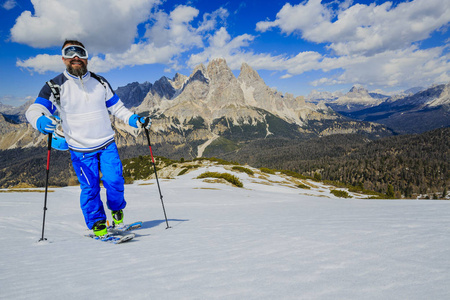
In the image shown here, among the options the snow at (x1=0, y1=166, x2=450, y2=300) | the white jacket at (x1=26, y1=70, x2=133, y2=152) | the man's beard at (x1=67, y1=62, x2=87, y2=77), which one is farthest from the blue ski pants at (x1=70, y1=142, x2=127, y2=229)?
the man's beard at (x1=67, y1=62, x2=87, y2=77)

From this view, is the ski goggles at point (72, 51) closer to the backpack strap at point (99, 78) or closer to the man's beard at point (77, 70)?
the man's beard at point (77, 70)

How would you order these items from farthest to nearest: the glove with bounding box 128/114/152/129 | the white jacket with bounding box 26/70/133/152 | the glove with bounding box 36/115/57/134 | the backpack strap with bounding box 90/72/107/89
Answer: the glove with bounding box 128/114/152/129 → the backpack strap with bounding box 90/72/107/89 → the white jacket with bounding box 26/70/133/152 → the glove with bounding box 36/115/57/134

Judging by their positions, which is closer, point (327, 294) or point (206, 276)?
point (327, 294)

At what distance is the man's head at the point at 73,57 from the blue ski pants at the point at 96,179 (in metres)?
2.17

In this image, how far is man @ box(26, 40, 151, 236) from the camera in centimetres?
614

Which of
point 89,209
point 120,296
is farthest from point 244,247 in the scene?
point 89,209

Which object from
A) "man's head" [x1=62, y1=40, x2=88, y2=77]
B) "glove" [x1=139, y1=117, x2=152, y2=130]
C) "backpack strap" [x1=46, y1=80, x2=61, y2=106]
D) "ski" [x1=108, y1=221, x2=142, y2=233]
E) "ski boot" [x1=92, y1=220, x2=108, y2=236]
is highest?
"man's head" [x1=62, y1=40, x2=88, y2=77]

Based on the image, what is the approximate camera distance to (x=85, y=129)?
21.0 ft

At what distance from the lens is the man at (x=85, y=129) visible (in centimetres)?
614

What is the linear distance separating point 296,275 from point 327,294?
1.72 feet

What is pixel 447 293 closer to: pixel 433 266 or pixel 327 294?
pixel 433 266

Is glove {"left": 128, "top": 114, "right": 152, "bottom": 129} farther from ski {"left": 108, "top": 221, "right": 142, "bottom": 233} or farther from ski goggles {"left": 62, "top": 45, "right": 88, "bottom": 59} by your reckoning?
ski {"left": 108, "top": 221, "right": 142, "bottom": 233}

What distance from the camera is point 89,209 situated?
6.20m

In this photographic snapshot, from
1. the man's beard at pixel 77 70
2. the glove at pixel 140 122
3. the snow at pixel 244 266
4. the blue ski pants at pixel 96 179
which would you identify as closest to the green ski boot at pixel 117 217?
the blue ski pants at pixel 96 179
